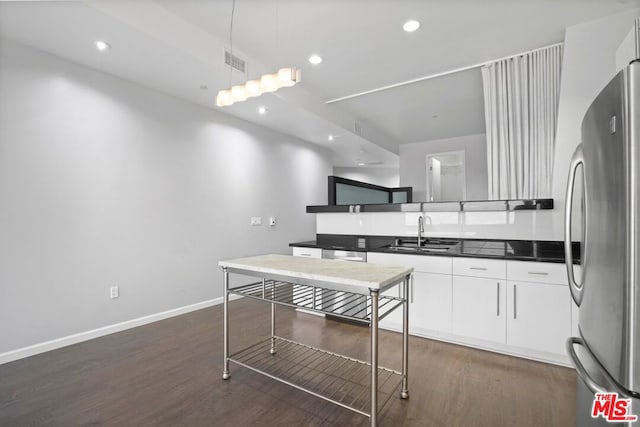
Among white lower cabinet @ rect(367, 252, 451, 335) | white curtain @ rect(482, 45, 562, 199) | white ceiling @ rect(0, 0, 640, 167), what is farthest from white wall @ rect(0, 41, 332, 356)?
white curtain @ rect(482, 45, 562, 199)

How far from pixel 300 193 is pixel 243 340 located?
3190 mm

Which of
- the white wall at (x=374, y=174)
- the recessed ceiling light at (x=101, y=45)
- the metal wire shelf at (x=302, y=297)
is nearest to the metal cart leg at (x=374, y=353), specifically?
the metal wire shelf at (x=302, y=297)

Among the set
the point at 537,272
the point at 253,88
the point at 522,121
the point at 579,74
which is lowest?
the point at 537,272

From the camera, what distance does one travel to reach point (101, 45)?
97.6 inches

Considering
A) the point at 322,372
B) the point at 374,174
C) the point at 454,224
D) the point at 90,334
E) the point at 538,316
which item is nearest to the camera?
the point at 322,372

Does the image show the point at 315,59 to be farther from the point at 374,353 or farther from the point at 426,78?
the point at 374,353

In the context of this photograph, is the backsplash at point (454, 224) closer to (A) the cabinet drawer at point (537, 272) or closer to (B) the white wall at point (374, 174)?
(A) the cabinet drawer at point (537, 272)

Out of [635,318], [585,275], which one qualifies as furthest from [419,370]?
[635,318]

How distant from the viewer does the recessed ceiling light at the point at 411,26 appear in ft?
8.57

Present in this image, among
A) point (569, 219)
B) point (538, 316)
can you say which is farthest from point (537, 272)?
point (569, 219)

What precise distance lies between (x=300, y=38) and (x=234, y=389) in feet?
9.99

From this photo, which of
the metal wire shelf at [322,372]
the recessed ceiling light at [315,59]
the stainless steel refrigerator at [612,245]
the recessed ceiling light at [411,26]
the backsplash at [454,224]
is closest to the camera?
the stainless steel refrigerator at [612,245]

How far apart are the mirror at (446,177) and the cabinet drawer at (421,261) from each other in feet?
13.6

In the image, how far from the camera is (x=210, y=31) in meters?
2.77
